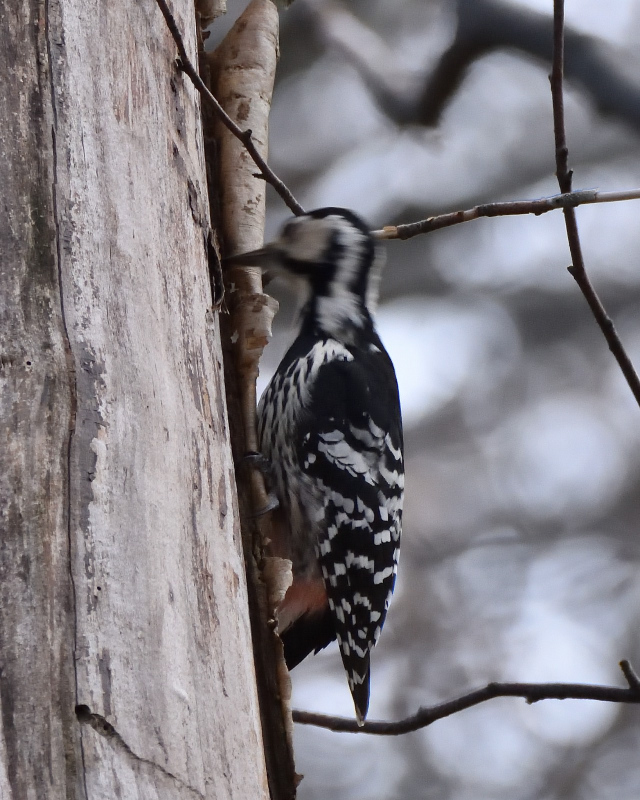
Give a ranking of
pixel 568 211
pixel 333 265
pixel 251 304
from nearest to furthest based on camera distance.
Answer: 1. pixel 568 211
2. pixel 251 304
3. pixel 333 265

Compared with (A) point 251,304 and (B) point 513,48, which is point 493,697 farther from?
(B) point 513,48

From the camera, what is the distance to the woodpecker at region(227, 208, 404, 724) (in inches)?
108

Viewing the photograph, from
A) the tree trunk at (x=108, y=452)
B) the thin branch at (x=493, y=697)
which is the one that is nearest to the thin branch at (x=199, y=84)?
the tree trunk at (x=108, y=452)

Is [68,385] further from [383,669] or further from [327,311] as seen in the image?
[383,669]

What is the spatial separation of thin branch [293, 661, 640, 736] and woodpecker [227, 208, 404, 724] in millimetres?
305

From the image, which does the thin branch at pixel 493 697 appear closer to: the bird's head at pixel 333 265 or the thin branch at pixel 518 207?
the thin branch at pixel 518 207

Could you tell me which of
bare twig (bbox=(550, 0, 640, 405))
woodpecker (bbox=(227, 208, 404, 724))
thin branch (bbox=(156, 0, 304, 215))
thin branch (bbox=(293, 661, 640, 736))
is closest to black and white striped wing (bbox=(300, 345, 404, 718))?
woodpecker (bbox=(227, 208, 404, 724))

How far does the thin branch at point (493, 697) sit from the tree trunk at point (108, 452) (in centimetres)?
55

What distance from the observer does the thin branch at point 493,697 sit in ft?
6.03

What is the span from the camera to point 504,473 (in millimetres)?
6492

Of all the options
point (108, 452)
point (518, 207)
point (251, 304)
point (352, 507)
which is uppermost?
point (251, 304)

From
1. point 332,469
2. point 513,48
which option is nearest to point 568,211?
point 332,469

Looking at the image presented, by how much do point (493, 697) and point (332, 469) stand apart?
0.89 meters

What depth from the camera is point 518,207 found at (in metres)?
2.10
